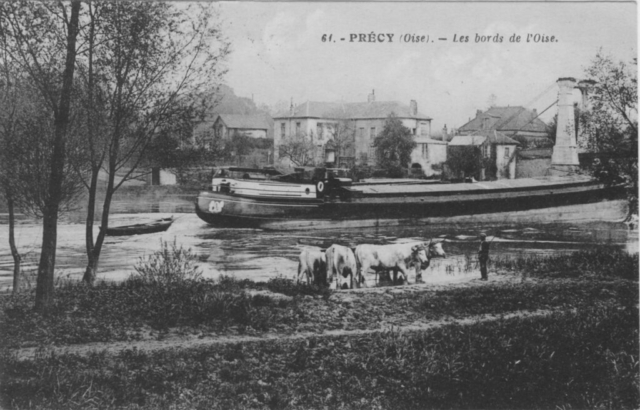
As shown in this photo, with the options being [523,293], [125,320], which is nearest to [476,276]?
[523,293]

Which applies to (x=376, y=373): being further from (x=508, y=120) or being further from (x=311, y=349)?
(x=508, y=120)

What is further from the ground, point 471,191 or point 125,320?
point 471,191

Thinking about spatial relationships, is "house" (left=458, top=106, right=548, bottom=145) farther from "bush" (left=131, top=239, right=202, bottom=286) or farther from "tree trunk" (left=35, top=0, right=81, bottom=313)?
"tree trunk" (left=35, top=0, right=81, bottom=313)

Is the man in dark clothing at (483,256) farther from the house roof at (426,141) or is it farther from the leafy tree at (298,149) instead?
the leafy tree at (298,149)

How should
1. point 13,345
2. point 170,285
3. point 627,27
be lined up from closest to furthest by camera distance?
point 13,345
point 170,285
point 627,27

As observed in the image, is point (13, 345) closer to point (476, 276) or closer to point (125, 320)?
point (125, 320)
